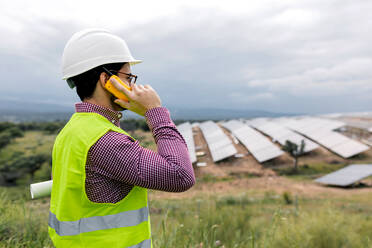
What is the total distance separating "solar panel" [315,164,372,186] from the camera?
2176cm

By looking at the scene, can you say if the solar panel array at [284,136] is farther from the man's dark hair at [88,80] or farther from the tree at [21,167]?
the man's dark hair at [88,80]

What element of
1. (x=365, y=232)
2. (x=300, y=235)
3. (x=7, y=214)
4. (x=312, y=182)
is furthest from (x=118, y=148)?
(x=312, y=182)

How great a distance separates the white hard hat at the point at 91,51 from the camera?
1312 mm

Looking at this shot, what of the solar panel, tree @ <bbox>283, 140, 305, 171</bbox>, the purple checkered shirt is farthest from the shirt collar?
tree @ <bbox>283, 140, 305, 171</bbox>

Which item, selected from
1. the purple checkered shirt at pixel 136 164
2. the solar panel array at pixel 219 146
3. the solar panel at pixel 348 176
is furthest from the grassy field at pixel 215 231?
the solar panel array at pixel 219 146

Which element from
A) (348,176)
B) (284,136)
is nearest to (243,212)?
(348,176)

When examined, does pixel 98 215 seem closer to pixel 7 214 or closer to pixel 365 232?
pixel 7 214

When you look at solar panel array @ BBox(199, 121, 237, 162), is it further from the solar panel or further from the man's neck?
the man's neck

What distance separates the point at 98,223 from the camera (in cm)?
123

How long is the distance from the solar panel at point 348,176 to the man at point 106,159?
24.1 metres

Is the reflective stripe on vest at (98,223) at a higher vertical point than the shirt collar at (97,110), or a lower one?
lower

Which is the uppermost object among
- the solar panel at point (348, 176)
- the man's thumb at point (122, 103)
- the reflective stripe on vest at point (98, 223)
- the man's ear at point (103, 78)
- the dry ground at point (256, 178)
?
the man's ear at point (103, 78)

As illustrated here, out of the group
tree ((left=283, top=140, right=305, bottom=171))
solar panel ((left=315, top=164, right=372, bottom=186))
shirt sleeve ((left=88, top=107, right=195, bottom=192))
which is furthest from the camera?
tree ((left=283, top=140, right=305, bottom=171))

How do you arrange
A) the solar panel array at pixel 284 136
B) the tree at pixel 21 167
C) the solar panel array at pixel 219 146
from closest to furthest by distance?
the tree at pixel 21 167, the solar panel array at pixel 219 146, the solar panel array at pixel 284 136
